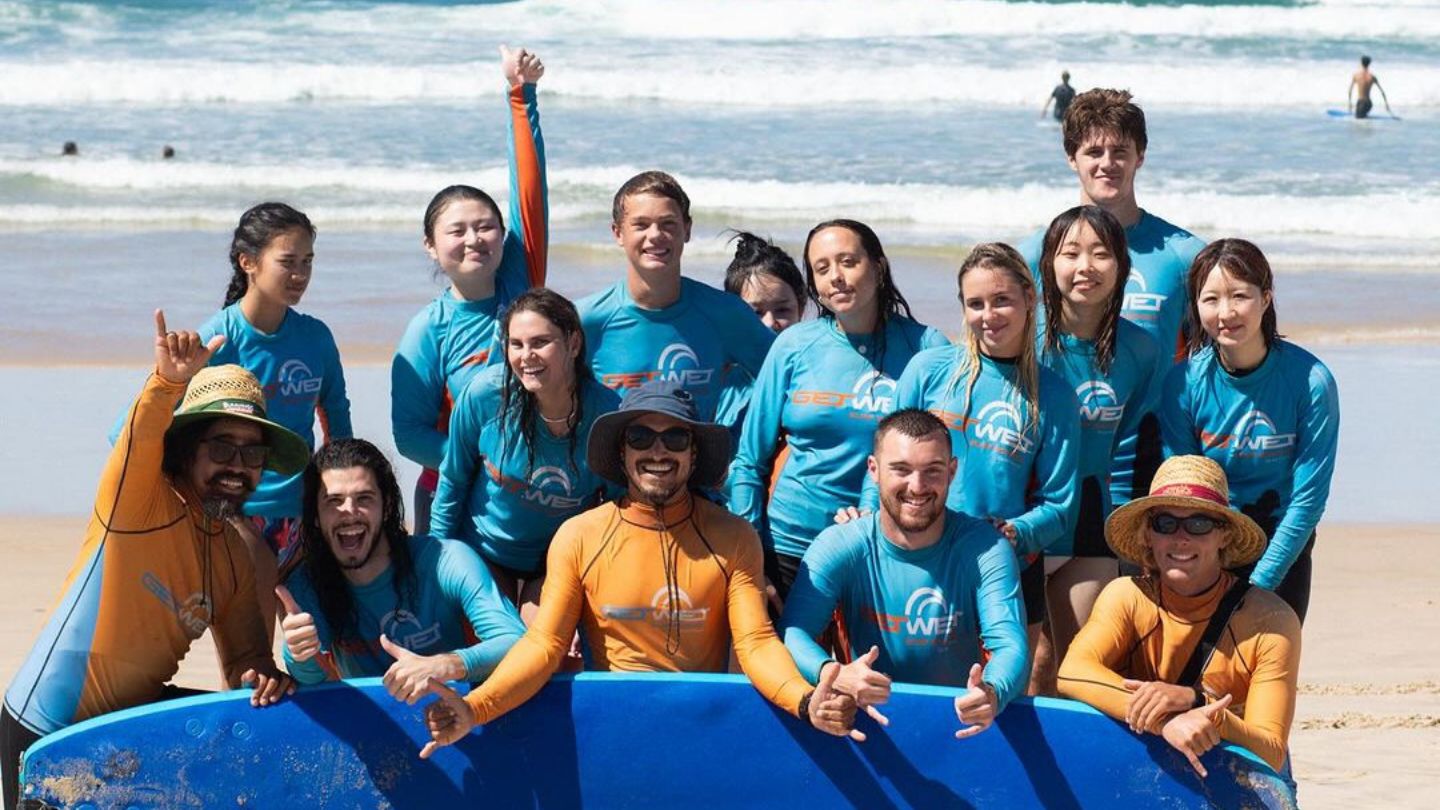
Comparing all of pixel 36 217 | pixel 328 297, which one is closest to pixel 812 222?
pixel 328 297

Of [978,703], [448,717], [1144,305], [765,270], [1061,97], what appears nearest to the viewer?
[978,703]

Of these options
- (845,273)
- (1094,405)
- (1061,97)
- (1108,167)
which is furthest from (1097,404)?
(1061,97)

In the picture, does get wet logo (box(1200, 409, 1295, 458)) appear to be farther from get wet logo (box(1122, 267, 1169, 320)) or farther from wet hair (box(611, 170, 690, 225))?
wet hair (box(611, 170, 690, 225))

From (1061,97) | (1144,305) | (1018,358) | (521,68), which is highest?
(1061,97)

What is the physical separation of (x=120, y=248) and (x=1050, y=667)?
1238 cm

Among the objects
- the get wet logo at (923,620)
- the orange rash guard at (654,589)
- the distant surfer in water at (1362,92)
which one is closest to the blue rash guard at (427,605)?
the orange rash guard at (654,589)

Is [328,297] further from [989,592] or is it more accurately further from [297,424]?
[989,592]

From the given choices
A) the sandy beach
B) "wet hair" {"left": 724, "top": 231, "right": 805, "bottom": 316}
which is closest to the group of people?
"wet hair" {"left": 724, "top": 231, "right": 805, "bottom": 316}

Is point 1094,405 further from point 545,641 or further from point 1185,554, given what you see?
point 545,641

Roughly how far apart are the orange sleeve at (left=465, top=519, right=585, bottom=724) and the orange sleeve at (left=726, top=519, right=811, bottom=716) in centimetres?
39

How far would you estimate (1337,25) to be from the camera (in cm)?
3306

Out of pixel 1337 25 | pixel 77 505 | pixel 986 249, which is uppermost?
pixel 1337 25

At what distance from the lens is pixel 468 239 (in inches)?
231

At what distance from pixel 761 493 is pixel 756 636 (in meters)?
0.75
